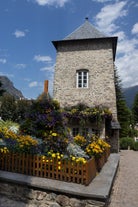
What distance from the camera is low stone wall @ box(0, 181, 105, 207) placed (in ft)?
13.7

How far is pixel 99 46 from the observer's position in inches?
606

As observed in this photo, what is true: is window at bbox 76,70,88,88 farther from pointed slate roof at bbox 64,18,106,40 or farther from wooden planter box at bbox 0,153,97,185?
wooden planter box at bbox 0,153,97,185

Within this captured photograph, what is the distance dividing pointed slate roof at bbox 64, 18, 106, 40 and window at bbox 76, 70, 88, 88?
2.66 metres

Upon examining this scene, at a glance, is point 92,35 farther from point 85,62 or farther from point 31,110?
point 31,110

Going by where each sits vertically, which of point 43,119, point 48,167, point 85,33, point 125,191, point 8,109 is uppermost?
point 85,33

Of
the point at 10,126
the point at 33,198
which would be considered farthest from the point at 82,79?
the point at 33,198

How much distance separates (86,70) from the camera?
15.4m

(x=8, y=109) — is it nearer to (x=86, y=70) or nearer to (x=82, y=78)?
(x=82, y=78)

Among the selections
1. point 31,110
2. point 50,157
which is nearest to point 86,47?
point 31,110

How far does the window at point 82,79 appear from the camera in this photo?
49.9ft

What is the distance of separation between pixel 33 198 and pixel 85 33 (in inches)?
554

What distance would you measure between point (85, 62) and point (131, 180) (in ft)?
33.0

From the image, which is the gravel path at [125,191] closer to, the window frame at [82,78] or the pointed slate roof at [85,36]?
the window frame at [82,78]

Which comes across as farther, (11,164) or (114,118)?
(114,118)
